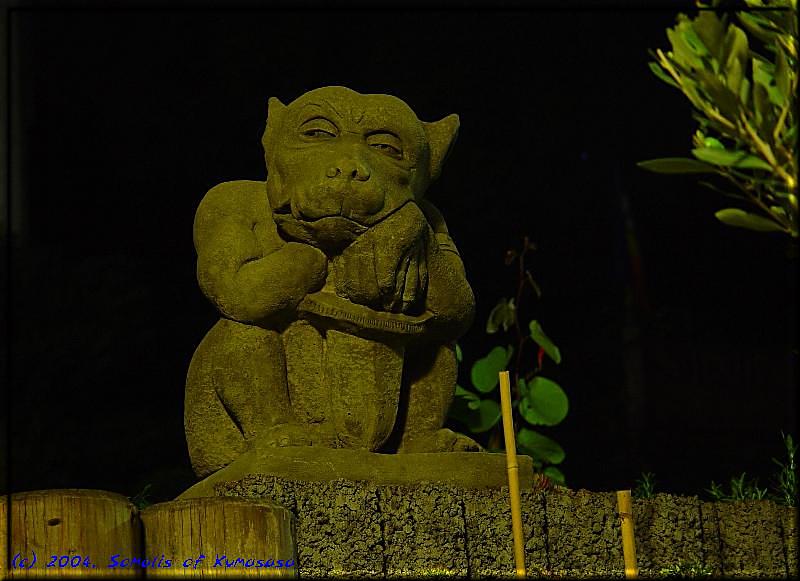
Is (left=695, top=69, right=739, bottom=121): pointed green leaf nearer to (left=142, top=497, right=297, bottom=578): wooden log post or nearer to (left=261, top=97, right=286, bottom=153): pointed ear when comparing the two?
(left=142, top=497, right=297, bottom=578): wooden log post

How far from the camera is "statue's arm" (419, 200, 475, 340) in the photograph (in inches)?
158

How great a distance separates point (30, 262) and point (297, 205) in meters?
3.19

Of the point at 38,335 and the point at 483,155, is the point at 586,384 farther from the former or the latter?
the point at 38,335

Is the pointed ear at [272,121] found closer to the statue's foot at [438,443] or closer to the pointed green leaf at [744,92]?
the statue's foot at [438,443]

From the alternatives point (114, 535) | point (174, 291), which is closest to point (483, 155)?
point (174, 291)

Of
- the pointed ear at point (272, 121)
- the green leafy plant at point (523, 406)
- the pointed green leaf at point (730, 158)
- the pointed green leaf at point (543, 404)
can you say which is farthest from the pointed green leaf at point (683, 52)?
the pointed green leaf at point (543, 404)

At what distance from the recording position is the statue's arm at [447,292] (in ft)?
13.2

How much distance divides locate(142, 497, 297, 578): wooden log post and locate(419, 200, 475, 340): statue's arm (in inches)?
42.0

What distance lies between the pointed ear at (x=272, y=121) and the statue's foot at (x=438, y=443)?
2.82 ft

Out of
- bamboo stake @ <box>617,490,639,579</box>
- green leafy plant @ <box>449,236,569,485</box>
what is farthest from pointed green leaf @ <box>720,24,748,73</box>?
green leafy plant @ <box>449,236,569,485</box>

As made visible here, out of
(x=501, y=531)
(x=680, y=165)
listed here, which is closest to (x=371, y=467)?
(x=501, y=531)

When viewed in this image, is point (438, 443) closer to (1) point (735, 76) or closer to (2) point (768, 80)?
(2) point (768, 80)

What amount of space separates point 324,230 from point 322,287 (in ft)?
0.54

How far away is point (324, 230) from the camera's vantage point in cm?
387
